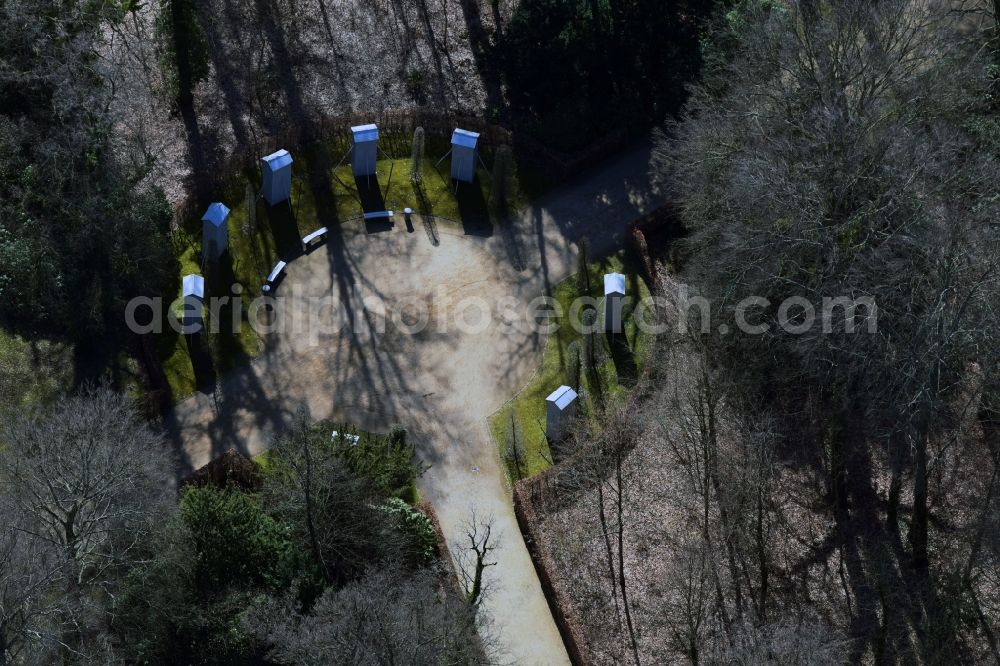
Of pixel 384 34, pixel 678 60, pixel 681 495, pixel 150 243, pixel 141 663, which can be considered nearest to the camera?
pixel 141 663

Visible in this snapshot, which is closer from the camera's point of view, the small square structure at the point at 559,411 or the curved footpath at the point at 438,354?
the curved footpath at the point at 438,354

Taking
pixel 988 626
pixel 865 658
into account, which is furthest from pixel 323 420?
pixel 988 626

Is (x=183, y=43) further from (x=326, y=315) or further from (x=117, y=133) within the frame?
(x=326, y=315)

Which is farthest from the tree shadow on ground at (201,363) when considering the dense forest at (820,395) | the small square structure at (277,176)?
the dense forest at (820,395)

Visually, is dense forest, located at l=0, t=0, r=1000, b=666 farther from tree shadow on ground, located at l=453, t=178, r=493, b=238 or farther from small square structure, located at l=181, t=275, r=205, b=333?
tree shadow on ground, located at l=453, t=178, r=493, b=238

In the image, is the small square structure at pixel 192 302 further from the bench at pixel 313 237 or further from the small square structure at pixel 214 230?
the bench at pixel 313 237

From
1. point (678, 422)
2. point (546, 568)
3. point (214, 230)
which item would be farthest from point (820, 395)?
point (214, 230)

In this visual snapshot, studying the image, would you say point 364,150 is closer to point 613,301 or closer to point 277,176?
point 277,176
